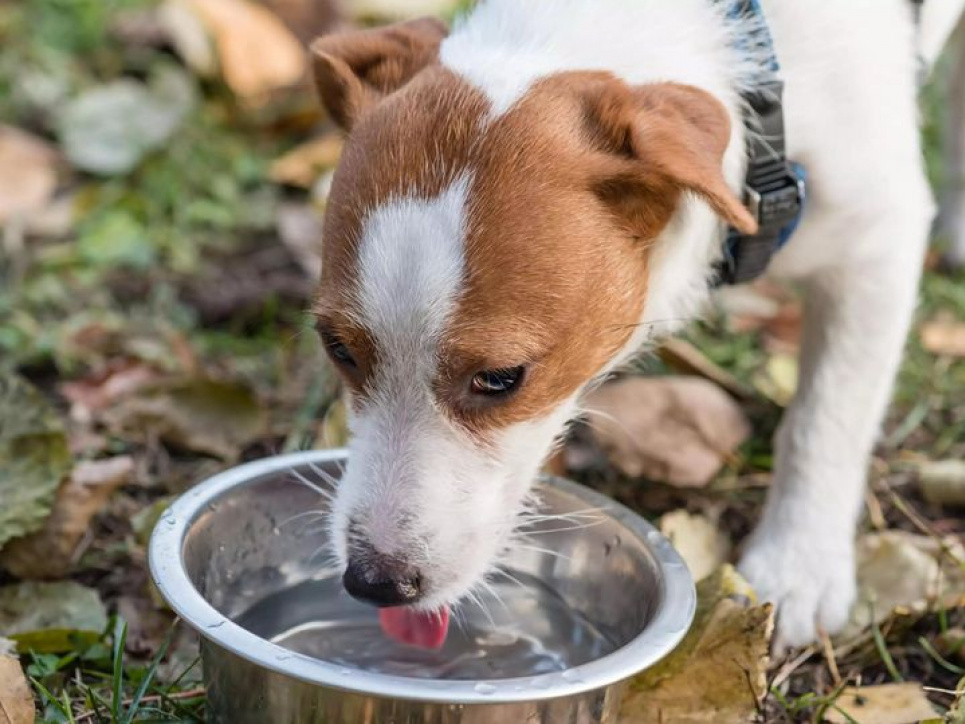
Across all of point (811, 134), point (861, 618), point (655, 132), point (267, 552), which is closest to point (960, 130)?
point (811, 134)

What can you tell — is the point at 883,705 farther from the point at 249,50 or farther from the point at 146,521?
the point at 249,50

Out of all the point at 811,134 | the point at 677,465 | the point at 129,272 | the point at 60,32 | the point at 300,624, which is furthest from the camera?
the point at 60,32

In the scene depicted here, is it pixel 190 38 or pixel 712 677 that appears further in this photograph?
pixel 190 38

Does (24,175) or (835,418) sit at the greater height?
(835,418)

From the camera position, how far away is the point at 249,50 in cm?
530

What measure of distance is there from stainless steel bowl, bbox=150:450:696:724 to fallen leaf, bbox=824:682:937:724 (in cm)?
39

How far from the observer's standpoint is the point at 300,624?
2.39 m

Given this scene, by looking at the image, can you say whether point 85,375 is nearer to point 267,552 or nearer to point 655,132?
point 267,552

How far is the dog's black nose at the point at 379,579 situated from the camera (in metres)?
2.04

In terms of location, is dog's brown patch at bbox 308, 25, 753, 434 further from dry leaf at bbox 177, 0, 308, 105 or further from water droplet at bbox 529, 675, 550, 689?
dry leaf at bbox 177, 0, 308, 105

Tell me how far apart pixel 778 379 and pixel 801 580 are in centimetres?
95

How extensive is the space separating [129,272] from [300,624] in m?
2.00

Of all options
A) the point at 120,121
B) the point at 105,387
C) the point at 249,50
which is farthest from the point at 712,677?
the point at 249,50

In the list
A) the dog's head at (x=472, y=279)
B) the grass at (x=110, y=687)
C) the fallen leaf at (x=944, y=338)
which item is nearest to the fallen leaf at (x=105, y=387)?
the grass at (x=110, y=687)
